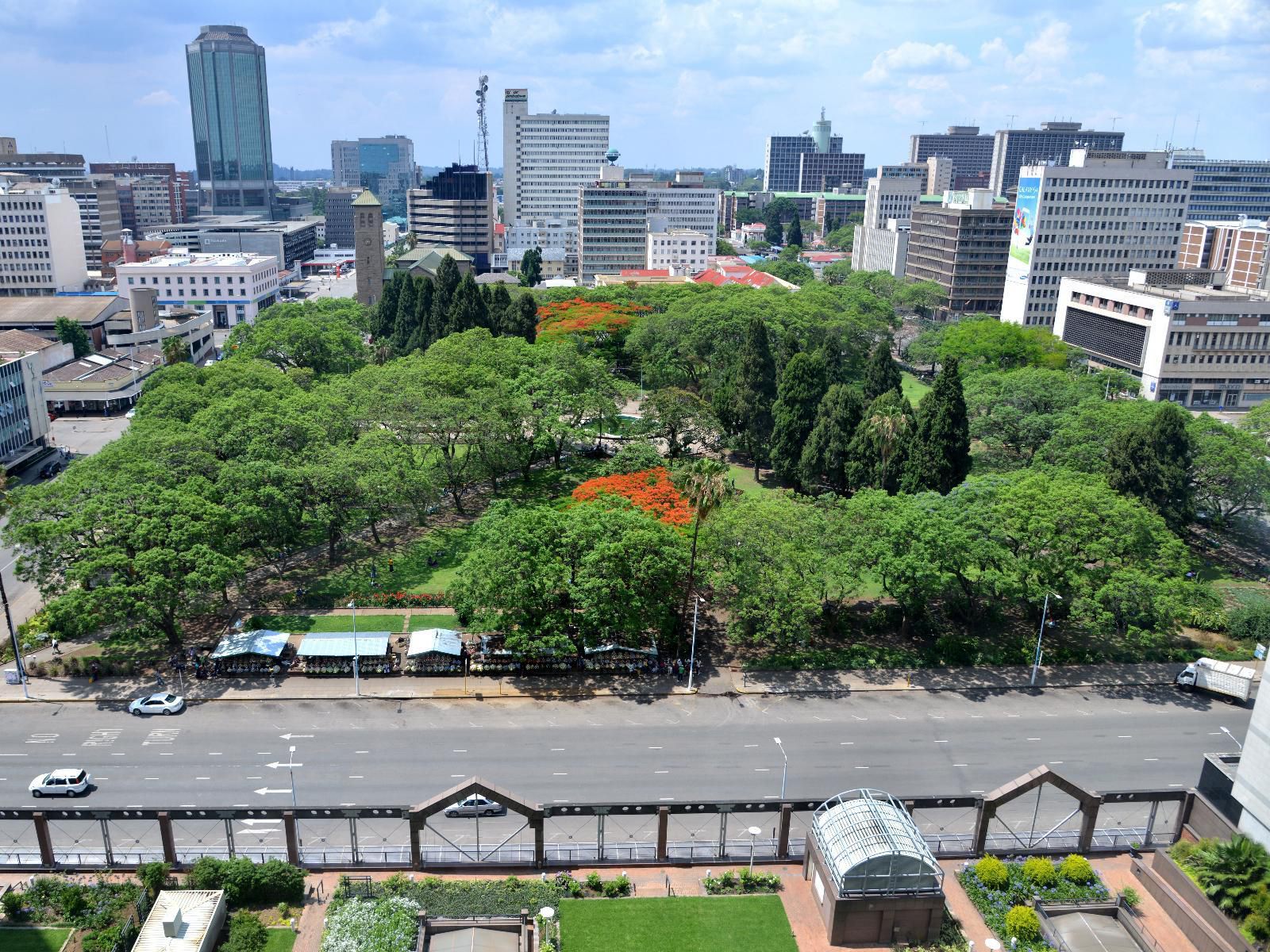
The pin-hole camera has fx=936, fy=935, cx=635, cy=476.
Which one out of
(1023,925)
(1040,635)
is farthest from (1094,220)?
(1023,925)

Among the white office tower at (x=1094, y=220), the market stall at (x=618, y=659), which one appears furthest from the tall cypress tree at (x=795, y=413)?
the white office tower at (x=1094, y=220)

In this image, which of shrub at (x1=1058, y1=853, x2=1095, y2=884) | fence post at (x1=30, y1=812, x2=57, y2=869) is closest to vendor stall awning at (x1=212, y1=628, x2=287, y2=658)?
fence post at (x1=30, y1=812, x2=57, y2=869)

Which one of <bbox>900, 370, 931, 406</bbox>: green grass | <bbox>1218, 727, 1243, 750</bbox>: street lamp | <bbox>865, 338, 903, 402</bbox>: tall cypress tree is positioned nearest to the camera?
<bbox>1218, 727, 1243, 750</bbox>: street lamp

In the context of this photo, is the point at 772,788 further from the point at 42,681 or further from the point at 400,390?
the point at 400,390

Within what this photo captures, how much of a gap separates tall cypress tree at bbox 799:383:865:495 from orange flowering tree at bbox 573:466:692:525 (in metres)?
14.5

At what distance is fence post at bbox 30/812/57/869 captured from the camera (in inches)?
1412

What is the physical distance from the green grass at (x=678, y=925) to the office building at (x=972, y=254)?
139 m

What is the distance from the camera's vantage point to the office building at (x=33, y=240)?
483 ft

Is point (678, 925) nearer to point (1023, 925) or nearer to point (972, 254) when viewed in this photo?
point (1023, 925)

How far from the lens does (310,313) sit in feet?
366

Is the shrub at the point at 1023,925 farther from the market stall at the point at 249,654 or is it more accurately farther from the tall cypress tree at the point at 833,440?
the tall cypress tree at the point at 833,440

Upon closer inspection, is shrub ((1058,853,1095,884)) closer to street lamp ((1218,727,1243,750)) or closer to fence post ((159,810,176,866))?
street lamp ((1218,727,1243,750))

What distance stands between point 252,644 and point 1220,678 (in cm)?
5344

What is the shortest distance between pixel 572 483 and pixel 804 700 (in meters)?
35.0
